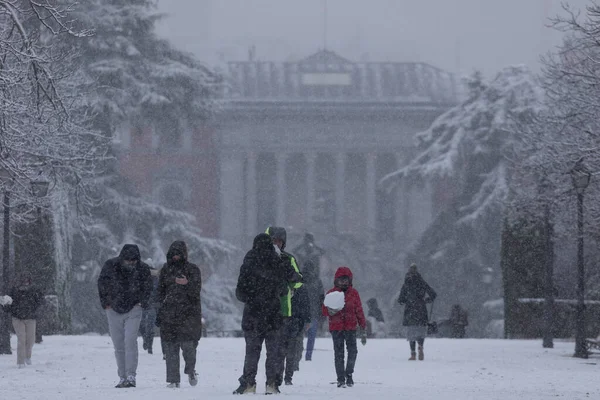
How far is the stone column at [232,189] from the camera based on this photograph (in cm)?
8050

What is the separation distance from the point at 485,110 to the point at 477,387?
121 feet

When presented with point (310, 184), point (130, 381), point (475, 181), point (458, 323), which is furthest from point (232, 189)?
point (130, 381)

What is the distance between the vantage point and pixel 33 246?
29.4 m

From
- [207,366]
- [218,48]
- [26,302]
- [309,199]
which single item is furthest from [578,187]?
[218,48]

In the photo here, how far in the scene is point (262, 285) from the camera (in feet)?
46.1

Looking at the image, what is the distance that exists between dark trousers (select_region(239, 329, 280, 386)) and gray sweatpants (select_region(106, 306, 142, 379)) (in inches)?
64.8

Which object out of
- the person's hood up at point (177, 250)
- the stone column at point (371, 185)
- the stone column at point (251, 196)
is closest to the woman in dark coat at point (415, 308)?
the person's hood up at point (177, 250)

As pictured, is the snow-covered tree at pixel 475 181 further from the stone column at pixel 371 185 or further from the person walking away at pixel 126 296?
the person walking away at pixel 126 296

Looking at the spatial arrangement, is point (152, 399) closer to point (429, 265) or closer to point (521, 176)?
point (521, 176)

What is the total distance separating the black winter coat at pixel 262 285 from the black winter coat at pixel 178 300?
792mm

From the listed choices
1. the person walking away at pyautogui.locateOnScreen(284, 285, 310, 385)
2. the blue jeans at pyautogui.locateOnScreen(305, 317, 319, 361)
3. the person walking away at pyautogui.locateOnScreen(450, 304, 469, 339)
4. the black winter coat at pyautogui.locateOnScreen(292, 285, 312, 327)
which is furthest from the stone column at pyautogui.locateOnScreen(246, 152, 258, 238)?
the black winter coat at pyautogui.locateOnScreen(292, 285, 312, 327)

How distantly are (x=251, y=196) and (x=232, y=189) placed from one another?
1309 millimetres

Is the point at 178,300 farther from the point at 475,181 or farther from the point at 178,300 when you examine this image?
the point at 475,181

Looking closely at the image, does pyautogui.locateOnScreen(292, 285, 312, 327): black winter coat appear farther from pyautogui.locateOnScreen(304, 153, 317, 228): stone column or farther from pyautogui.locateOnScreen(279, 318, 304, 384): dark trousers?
pyautogui.locateOnScreen(304, 153, 317, 228): stone column
